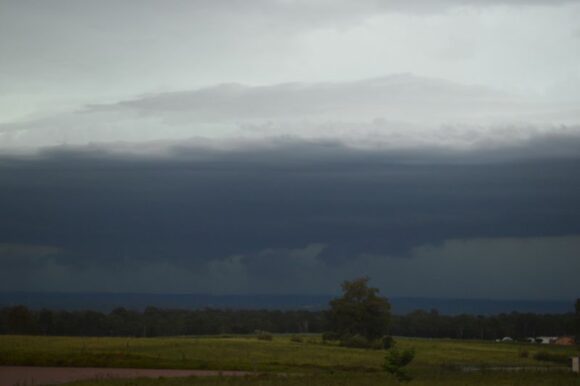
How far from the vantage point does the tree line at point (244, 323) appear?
130m

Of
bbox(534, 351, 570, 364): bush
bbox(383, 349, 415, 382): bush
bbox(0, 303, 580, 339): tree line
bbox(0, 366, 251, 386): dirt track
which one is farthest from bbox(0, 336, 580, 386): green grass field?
bbox(0, 303, 580, 339): tree line

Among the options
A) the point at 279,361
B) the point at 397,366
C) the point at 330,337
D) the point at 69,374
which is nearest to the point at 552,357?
the point at 279,361

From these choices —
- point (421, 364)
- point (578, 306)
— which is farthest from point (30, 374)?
point (578, 306)

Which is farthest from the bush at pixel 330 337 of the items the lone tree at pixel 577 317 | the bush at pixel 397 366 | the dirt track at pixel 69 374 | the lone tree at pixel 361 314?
the bush at pixel 397 366

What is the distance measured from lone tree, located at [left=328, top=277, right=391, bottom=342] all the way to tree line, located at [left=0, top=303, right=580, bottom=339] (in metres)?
1.10

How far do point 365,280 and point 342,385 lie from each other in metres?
71.6

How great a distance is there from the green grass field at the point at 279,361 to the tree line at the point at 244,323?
1321 inches

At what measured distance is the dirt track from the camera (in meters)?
53.7

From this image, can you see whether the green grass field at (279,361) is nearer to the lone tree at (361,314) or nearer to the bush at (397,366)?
the bush at (397,366)

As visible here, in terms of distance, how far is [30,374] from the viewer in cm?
5859

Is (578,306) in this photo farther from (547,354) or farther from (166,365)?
(166,365)

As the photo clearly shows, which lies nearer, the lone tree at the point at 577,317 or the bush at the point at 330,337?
the bush at the point at 330,337

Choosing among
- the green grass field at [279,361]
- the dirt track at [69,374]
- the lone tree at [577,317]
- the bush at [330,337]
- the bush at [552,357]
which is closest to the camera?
the green grass field at [279,361]

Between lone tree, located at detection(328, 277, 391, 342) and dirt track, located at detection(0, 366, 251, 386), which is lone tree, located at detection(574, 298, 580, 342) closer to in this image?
lone tree, located at detection(328, 277, 391, 342)
